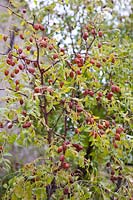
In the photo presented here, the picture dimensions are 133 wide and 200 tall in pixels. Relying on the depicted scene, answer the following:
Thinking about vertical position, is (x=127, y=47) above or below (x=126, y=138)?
above

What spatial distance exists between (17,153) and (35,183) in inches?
36.5

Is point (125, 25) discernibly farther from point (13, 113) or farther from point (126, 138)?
point (13, 113)

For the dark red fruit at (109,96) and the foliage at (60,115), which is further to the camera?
the dark red fruit at (109,96)

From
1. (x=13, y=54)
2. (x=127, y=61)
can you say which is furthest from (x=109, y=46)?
(x=13, y=54)

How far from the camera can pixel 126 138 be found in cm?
174

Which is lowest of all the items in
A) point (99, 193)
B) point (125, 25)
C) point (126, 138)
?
point (99, 193)

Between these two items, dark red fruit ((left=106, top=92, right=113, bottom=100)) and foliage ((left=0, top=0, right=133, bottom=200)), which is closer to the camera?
foliage ((left=0, top=0, right=133, bottom=200))

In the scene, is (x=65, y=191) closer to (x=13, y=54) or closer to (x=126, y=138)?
(x=126, y=138)

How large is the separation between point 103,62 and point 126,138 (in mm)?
369

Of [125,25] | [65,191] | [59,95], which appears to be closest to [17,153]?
[65,191]

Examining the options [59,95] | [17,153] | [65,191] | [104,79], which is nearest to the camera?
[59,95]

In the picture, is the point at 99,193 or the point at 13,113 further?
the point at 99,193

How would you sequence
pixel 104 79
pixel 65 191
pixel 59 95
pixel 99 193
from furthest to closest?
1. pixel 104 79
2. pixel 99 193
3. pixel 65 191
4. pixel 59 95

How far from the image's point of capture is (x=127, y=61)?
7.14ft
